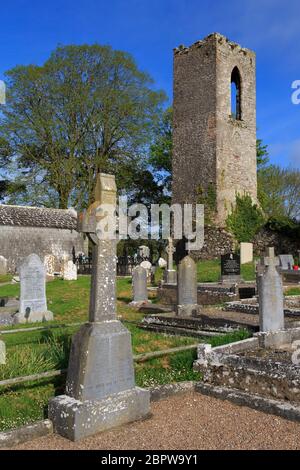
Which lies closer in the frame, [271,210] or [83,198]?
[83,198]

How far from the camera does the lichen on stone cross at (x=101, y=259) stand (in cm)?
438

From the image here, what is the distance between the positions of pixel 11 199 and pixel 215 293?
2437 centimetres

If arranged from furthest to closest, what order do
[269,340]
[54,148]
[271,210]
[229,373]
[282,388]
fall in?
[271,210] → [54,148] → [269,340] → [229,373] → [282,388]

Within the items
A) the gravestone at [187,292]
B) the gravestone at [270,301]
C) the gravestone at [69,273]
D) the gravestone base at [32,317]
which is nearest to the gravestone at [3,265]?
the gravestone at [69,273]

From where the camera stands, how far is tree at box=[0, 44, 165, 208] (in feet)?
106

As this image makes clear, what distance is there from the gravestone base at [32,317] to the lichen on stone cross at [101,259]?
6.40 metres

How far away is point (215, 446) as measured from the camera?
383 centimetres

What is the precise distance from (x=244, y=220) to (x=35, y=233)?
13811 millimetres

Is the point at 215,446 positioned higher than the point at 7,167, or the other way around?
the point at 7,167

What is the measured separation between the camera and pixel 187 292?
10305 millimetres

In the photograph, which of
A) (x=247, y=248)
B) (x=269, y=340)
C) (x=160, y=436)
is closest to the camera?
(x=160, y=436)

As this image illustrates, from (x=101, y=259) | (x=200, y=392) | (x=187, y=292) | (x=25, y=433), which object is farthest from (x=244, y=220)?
(x=25, y=433)
